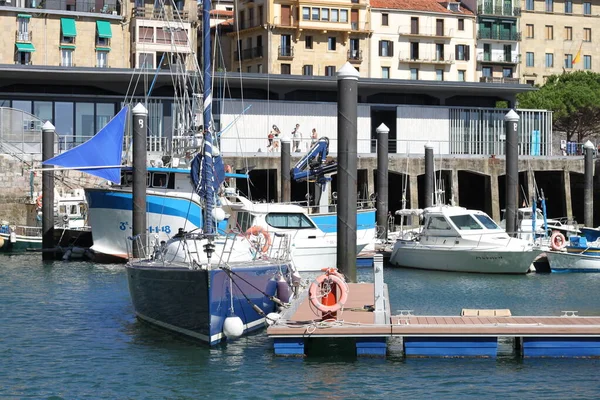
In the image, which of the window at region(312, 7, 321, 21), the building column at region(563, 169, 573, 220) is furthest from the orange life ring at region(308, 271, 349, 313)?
the window at region(312, 7, 321, 21)

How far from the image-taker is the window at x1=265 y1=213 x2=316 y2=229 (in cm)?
3947

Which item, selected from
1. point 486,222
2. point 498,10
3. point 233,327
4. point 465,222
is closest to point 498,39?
point 498,10

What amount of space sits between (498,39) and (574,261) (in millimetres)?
68355

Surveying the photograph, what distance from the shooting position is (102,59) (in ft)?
285

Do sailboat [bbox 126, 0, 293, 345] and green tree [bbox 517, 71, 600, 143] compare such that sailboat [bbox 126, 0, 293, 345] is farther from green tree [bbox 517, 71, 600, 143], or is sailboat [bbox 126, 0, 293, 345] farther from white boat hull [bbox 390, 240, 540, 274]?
green tree [bbox 517, 71, 600, 143]

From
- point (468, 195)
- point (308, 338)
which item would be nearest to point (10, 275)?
point (308, 338)

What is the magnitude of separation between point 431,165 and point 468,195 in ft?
64.7

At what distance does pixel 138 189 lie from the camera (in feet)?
130

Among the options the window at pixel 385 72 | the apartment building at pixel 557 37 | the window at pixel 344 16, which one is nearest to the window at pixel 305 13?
the window at pixel 344 16

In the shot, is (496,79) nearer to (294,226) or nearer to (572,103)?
(572,103)

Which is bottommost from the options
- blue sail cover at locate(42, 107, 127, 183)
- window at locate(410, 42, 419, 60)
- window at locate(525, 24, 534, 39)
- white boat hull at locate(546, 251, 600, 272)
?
white boat hull at locate(546, 251, 600, 272)

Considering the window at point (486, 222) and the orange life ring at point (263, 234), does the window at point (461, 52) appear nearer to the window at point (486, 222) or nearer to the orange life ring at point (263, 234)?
the window at point (486, 222)

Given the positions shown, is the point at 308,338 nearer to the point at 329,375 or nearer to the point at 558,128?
the point at 329,375

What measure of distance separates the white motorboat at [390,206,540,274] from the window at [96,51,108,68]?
48.9 m
